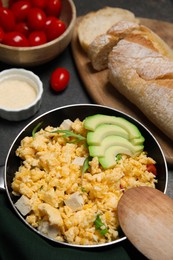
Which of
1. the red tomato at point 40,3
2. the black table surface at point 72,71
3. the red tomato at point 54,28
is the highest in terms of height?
the red tomato at point 40,3

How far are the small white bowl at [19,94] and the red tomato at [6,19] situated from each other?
1.20ft

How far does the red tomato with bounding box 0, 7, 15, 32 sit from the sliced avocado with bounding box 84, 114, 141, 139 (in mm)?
1026

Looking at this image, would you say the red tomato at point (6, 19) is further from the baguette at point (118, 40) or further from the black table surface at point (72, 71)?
the baguette at point (118, 40)

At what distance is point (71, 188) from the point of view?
2010 mm

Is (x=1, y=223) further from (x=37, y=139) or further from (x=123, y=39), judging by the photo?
(x=123, y=39)

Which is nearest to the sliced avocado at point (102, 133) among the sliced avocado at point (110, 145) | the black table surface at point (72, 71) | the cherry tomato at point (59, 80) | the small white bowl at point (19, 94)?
the sliced avocado at point (110, 145)

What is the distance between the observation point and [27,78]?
264cm

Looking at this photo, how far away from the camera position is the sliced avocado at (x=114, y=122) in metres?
2.18

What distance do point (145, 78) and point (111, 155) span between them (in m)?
0.65

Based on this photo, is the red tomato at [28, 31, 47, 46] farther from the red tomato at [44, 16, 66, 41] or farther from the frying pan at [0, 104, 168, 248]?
the frying pan at [0, 104, 168, 248]

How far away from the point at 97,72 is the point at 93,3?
0.86m

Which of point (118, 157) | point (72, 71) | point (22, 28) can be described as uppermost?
point (22, 28)

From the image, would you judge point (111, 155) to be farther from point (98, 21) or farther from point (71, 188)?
point (98, 21)

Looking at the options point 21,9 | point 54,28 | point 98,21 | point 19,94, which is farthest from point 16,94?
point 98,21
